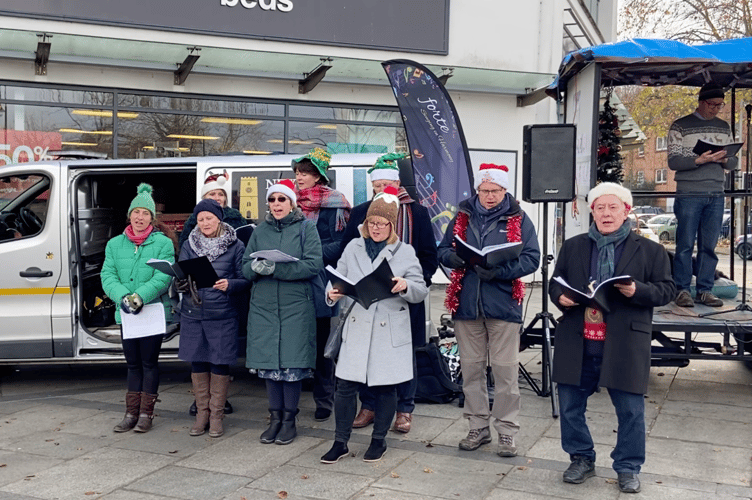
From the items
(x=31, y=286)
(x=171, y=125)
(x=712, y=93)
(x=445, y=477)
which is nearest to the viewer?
(x=445, y=477)

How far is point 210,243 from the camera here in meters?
5.79

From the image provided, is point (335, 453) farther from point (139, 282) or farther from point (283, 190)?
point (139, 282)

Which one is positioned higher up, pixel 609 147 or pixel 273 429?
pixel 609 147

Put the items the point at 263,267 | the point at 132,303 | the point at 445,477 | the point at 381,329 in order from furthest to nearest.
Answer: the point at 132,303, the point at 263,267, the point at 381,329, the point at 445,477

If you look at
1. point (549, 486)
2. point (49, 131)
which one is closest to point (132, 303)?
point (549, 486)

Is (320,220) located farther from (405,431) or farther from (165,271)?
(405,431)

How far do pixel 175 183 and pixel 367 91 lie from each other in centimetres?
627

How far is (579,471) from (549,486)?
0.21m

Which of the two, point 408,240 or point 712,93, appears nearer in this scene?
point 408,240

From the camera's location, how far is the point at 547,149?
6648 millimetres

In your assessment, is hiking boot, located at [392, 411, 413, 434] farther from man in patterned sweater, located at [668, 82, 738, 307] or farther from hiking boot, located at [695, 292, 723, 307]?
hiking boot, located at [695, 292, 723, 307]

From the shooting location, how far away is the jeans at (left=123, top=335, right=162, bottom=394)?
5.88 metres

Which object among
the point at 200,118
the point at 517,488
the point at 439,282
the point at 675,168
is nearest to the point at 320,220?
the point at 517,488

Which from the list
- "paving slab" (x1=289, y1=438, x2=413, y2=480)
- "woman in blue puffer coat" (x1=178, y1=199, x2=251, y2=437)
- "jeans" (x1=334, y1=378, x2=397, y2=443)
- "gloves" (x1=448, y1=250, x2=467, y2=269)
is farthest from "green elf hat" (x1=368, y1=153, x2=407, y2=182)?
"paving slab" (x1=289, y1=438, x2=413, y2=480)
